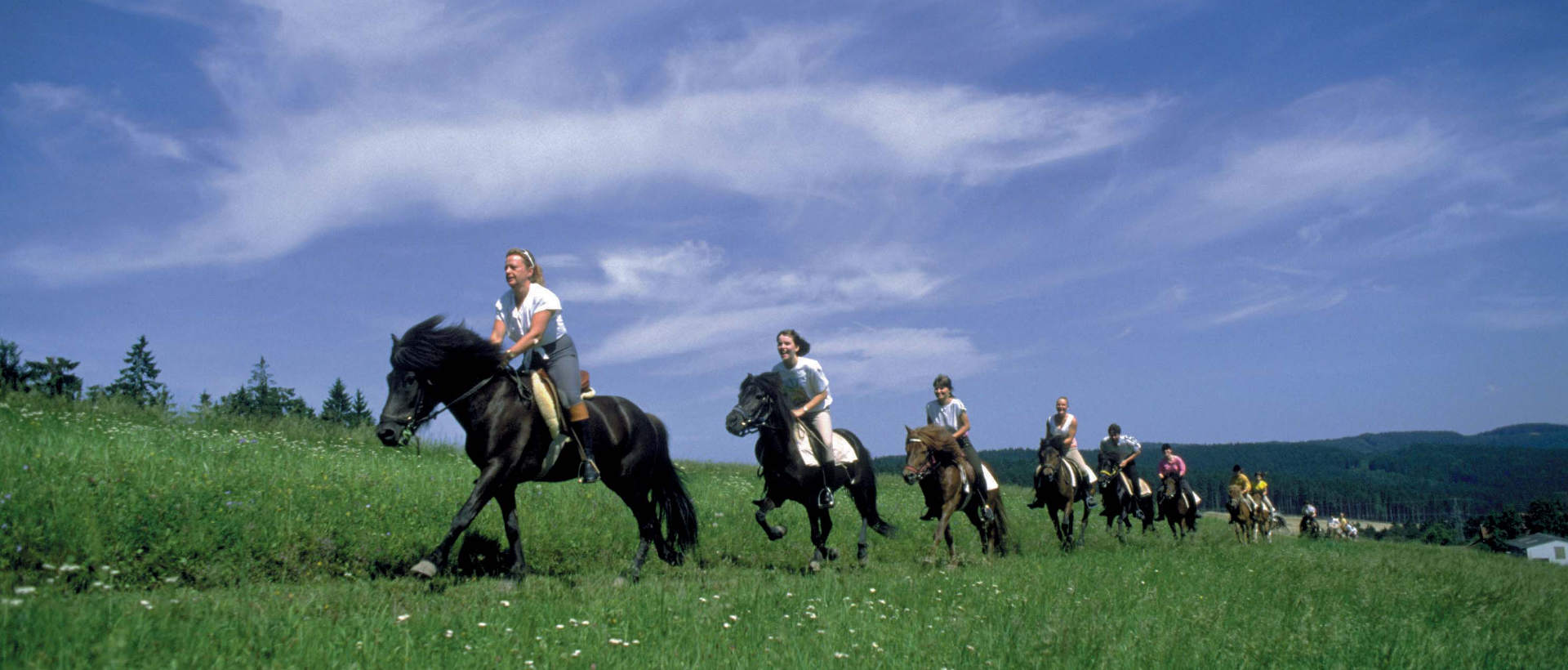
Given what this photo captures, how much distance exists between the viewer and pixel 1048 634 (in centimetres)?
598

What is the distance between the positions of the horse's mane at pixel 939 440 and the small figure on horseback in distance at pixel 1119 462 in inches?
305

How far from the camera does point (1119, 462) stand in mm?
18750

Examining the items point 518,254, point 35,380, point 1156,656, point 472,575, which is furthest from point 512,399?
point 35,380

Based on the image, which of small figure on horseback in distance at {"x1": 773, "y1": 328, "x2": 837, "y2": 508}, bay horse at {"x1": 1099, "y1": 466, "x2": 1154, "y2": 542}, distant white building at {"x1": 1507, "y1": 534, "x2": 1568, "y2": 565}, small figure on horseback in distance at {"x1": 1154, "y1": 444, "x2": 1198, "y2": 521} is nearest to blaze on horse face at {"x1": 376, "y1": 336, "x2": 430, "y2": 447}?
small figure on horseback in distance at {"x1": 773, "y1": 328, "x2": 837, "y2": 508}

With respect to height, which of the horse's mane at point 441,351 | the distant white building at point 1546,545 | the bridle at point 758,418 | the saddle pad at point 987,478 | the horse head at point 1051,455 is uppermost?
the horse's mane at point 441,351

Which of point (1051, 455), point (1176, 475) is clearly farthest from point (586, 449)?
point (1176, 475)

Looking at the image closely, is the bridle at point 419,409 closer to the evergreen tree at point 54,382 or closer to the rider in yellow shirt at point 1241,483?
the evergreen tree at point 54,382

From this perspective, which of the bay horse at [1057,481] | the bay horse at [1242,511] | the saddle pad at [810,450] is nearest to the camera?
the saddle pad at [810,450]

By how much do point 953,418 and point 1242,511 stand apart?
56.5 ft

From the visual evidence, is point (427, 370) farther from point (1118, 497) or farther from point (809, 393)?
point (1118, 497)

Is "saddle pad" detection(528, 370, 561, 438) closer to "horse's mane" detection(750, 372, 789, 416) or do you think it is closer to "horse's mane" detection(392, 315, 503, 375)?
"horse's mane" detection(392, 315, 503, 375)

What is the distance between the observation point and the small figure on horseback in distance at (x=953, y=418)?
1271 centimetres

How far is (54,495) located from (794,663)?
6413 mm

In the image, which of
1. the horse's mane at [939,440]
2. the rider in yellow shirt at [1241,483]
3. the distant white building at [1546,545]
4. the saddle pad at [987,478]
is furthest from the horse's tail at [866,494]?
the distant white building at [1546,545]
